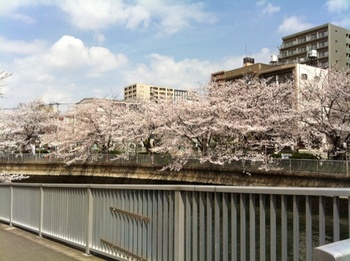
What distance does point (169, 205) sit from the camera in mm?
4238

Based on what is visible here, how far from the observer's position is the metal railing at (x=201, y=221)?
2.94 metres

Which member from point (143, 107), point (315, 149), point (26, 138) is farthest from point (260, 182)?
point (26, 138)

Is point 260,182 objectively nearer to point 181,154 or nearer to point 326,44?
point 181,154

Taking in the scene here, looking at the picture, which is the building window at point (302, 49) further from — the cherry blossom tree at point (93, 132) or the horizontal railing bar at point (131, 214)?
the horizontal railing bar at point (131, 214)

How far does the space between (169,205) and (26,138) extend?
4957cm

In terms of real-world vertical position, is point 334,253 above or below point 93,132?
below

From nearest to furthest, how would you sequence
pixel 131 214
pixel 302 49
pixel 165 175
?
1. pixel 131 214
2. pixel 165 175
3. pixel 302 49

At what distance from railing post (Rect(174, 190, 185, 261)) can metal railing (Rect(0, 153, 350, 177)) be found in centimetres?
1811

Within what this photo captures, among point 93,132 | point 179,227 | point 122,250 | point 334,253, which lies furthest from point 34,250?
point 93,132

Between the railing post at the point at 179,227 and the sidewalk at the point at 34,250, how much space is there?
73.2 inches

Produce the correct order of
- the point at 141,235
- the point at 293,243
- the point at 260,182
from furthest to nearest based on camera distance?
the point at 260,182 → the point at 141,235 → the point at 293,243

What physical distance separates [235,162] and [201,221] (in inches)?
857

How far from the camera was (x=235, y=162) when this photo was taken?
995 inches

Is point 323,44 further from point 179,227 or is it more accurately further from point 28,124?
point 179,227
